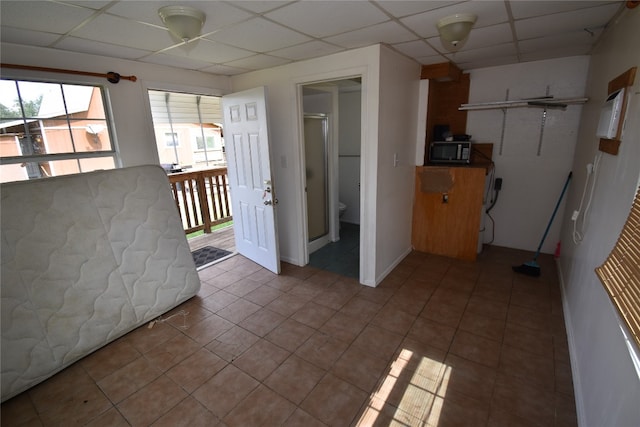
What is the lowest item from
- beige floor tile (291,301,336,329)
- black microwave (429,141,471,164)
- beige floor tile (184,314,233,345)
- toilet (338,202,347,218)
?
beige floor tile (184,314,233,345)

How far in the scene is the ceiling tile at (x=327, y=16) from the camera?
1680 mm

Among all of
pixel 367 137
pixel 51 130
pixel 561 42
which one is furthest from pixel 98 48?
pixel 561 42

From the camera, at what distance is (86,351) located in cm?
215

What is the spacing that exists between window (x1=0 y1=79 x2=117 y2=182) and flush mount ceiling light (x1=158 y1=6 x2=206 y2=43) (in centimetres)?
146

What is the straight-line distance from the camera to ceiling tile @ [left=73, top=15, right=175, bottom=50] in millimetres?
1830

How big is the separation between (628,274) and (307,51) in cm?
258

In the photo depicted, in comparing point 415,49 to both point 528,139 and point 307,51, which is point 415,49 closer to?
point 307,51

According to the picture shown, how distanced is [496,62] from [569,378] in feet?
10.4

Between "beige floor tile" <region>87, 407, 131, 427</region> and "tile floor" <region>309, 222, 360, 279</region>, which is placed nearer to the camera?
"beige floor tile" <region>87, 407, 131, 427</region>

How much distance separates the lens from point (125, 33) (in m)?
2.02

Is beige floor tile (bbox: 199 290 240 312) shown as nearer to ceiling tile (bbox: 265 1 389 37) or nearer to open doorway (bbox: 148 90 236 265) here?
open doorway (bbox: 148 90 236 265)

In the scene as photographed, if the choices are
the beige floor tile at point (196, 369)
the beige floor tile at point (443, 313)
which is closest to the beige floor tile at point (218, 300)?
the beige floor tile at point (196, 369)

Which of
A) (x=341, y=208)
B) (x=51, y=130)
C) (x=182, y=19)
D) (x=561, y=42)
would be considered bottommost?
(x=341, y=208)

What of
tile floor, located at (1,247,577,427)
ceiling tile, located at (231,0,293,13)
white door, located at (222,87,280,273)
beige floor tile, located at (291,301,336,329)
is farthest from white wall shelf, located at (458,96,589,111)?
beige floor tile, located at (291,301,336,329)
